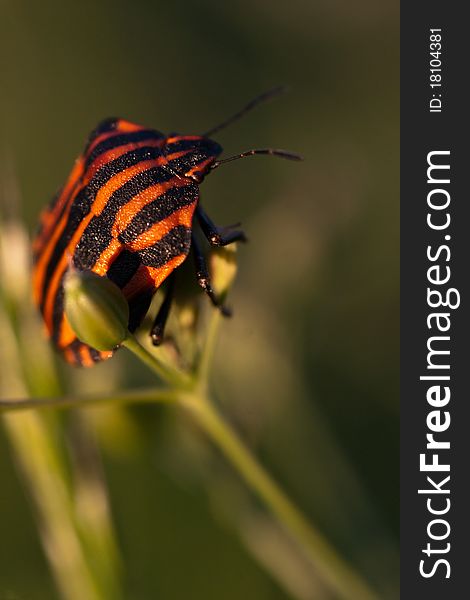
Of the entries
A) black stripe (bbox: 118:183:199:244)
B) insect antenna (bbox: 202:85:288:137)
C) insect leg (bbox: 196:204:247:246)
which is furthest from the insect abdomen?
insect antenna (bbox: 202:85:288:137)

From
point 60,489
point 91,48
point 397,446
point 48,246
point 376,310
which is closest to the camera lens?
point 48,246

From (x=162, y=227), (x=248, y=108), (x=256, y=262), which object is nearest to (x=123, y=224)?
(x=162, y=227)

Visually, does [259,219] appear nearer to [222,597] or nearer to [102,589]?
[222,597]

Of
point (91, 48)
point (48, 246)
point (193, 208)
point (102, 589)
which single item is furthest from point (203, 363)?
point (91, 48)

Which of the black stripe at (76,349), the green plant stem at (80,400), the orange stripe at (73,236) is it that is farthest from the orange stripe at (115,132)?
the green plant stem at (80,400)

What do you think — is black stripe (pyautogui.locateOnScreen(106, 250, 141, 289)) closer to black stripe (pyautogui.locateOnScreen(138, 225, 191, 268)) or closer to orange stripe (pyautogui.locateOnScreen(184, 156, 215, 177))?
black stripe (pyautogui.locateOnScreen(138, 225, 191, 268))
